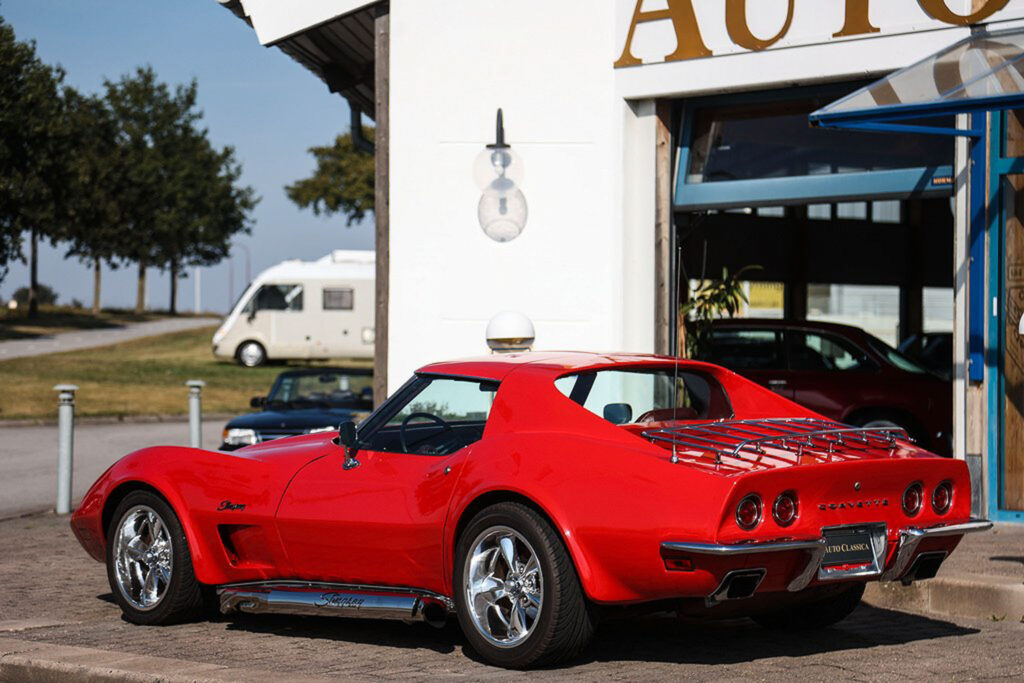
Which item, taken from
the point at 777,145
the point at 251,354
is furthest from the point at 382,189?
the point at 251,354

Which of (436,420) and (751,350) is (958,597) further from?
(751,350)

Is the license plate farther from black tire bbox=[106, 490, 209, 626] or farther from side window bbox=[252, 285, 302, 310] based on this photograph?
side window bbox=[252, 285, 302, 310]

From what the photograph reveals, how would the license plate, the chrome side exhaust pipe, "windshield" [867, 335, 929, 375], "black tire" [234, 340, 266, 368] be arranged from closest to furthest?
the license plate
the chrome side exhaust pipe
"windshield" [867, 335, 929, 375]
"black tire" [234, 340, 266, 368]

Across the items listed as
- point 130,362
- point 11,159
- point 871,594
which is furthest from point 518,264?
point 11,159

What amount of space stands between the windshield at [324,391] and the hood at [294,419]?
43.4 inches

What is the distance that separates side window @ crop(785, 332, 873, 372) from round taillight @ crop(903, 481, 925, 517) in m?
10.2

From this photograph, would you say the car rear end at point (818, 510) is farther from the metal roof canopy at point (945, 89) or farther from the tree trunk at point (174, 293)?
the tree trunk at point (174, 293)

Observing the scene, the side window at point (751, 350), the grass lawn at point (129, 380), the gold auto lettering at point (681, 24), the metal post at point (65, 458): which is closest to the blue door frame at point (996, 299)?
the gold auto lettering at point (681, 24)

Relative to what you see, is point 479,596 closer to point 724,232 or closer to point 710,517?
point 710,517

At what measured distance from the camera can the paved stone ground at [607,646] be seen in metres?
6.07

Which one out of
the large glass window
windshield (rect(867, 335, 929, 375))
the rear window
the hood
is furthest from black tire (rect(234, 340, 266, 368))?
the rear window

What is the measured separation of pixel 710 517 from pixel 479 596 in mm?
1181

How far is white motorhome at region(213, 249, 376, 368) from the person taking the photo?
40.7 metres

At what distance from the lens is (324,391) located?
679 inches
